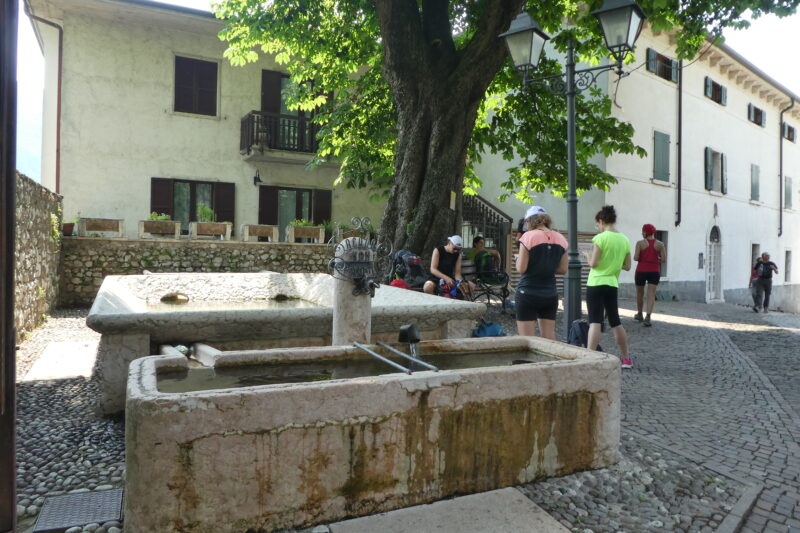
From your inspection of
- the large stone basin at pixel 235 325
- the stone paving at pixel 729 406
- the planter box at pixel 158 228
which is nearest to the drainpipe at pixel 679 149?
the stone paving at pixel 729 406

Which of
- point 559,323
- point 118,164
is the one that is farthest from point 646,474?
point 118,164

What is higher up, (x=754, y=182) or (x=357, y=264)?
(x=754, y=182)

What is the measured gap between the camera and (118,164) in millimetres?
15703

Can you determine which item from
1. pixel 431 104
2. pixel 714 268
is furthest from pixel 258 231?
pixel 714 268

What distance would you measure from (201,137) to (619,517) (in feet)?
53.4

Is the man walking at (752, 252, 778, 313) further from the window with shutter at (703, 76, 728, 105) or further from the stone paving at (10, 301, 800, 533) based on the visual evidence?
the stone paving at (10, 301, 800, 533)

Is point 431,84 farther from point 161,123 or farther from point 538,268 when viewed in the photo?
point 161,123

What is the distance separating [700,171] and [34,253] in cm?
2054

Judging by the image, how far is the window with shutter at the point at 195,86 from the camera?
16.4m

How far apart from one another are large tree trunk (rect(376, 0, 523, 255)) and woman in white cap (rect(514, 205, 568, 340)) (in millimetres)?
4113

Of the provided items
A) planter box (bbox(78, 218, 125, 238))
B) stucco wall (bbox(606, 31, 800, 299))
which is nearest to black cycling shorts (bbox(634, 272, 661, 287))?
stucco wall (bbox(606, 31, 800, 299))

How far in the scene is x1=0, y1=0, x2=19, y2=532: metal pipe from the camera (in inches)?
78.2

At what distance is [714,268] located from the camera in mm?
21875

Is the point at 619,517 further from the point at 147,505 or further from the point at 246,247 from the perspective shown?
the point at 246,247
